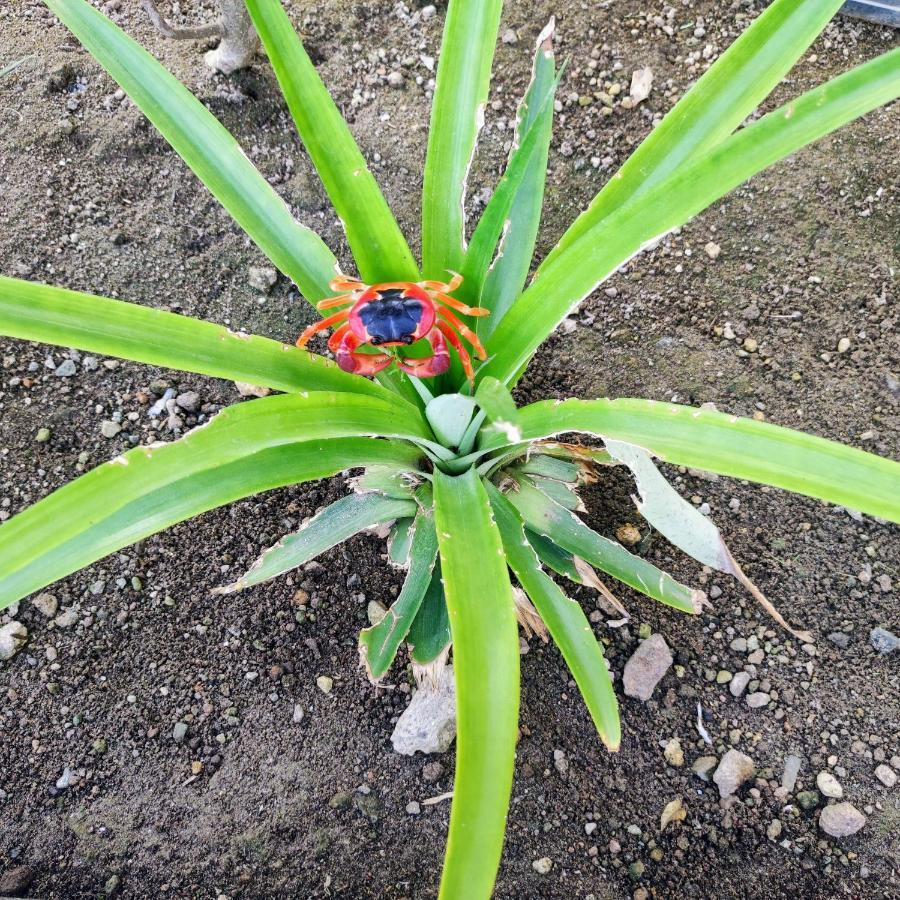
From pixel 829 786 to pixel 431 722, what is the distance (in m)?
0.72

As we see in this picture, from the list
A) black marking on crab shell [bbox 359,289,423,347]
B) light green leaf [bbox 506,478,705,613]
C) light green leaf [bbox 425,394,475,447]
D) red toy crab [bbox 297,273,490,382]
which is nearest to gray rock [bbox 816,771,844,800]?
light green leaf [bbox 506,478,705,613]

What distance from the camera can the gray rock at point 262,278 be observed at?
5.46 feet

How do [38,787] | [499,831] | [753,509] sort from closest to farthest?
[499,831] → [38,787] → [753,509]

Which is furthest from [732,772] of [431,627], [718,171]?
[718,171]

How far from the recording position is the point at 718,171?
0.79 meters

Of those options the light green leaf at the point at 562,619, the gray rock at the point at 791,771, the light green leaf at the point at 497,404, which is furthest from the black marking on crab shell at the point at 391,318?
the gray rock at the point at 791,771

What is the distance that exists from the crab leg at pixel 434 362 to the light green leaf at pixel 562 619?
313 millimetres

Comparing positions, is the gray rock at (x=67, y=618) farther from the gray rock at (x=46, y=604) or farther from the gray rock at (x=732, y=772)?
the gray rock at (x=732, y=772)

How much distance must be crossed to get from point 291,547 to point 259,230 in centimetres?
49

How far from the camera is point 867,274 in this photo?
1654 mm

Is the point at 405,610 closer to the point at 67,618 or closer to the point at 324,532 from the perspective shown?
the point at 324,532

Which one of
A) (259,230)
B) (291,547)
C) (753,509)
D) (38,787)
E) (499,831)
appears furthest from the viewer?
(753,509)

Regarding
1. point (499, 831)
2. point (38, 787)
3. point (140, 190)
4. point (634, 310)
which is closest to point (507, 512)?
point (499, 831)

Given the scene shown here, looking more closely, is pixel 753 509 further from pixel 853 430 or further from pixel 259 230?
pixel 259 230
